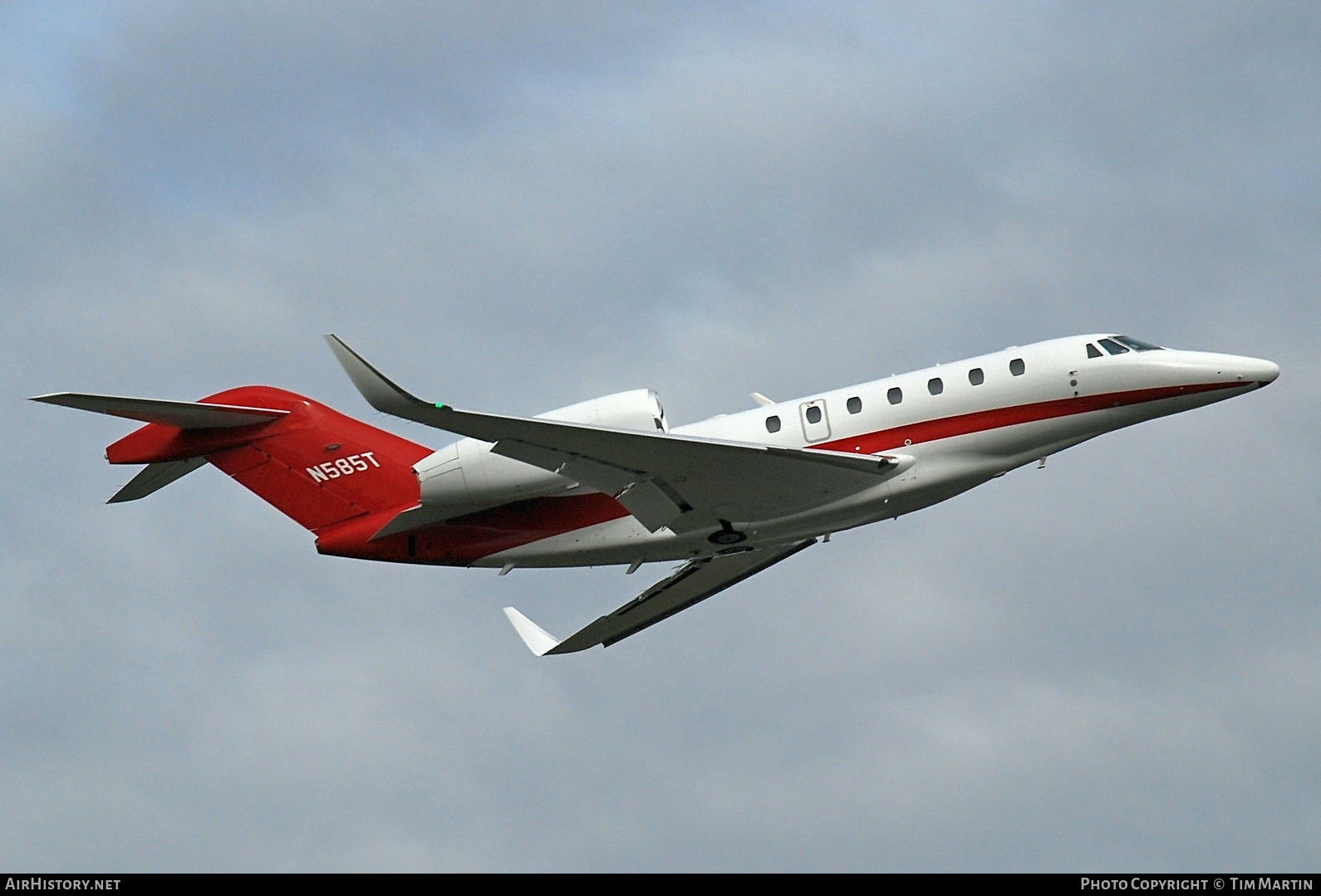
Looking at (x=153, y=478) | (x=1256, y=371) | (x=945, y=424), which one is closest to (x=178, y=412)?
(x=153, y=478)

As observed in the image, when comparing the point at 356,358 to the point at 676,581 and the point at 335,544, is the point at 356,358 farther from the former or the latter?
the point at 676,581

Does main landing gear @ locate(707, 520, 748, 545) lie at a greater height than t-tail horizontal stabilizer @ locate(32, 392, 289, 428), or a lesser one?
A: lesser

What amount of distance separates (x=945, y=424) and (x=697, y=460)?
4011 millimetres

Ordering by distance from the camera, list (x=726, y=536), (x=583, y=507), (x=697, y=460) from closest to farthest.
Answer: (x=697, y=460), (x=726, y=536), (x=583, y=507)

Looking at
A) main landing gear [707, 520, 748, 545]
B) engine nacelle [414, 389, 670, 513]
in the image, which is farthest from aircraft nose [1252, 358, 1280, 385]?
engine nacelle [414, 389, 670, 513]

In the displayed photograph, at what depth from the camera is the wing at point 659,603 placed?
94.7 ft

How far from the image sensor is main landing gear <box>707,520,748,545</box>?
25.0 meters

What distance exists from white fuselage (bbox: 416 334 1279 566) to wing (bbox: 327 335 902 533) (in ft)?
1.32

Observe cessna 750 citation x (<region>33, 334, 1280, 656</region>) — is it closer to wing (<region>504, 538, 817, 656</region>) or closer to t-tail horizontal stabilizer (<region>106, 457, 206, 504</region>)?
t-tail horizontal stabilizer (<region>106, 457, 206, 504</region>)

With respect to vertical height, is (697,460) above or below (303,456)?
below

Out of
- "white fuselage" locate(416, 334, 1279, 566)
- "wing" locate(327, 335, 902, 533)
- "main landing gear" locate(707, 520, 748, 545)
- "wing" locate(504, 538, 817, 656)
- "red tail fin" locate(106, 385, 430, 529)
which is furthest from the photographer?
"wing" locate(504, 538, 817, 656)

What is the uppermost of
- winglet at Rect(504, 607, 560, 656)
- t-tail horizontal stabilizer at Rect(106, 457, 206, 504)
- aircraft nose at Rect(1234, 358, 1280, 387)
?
aircraft nose at Rect(1234, 358, 1280, 387)

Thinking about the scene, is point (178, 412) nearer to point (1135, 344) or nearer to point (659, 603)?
point (659, 603)

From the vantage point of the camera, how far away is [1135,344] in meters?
25.4
